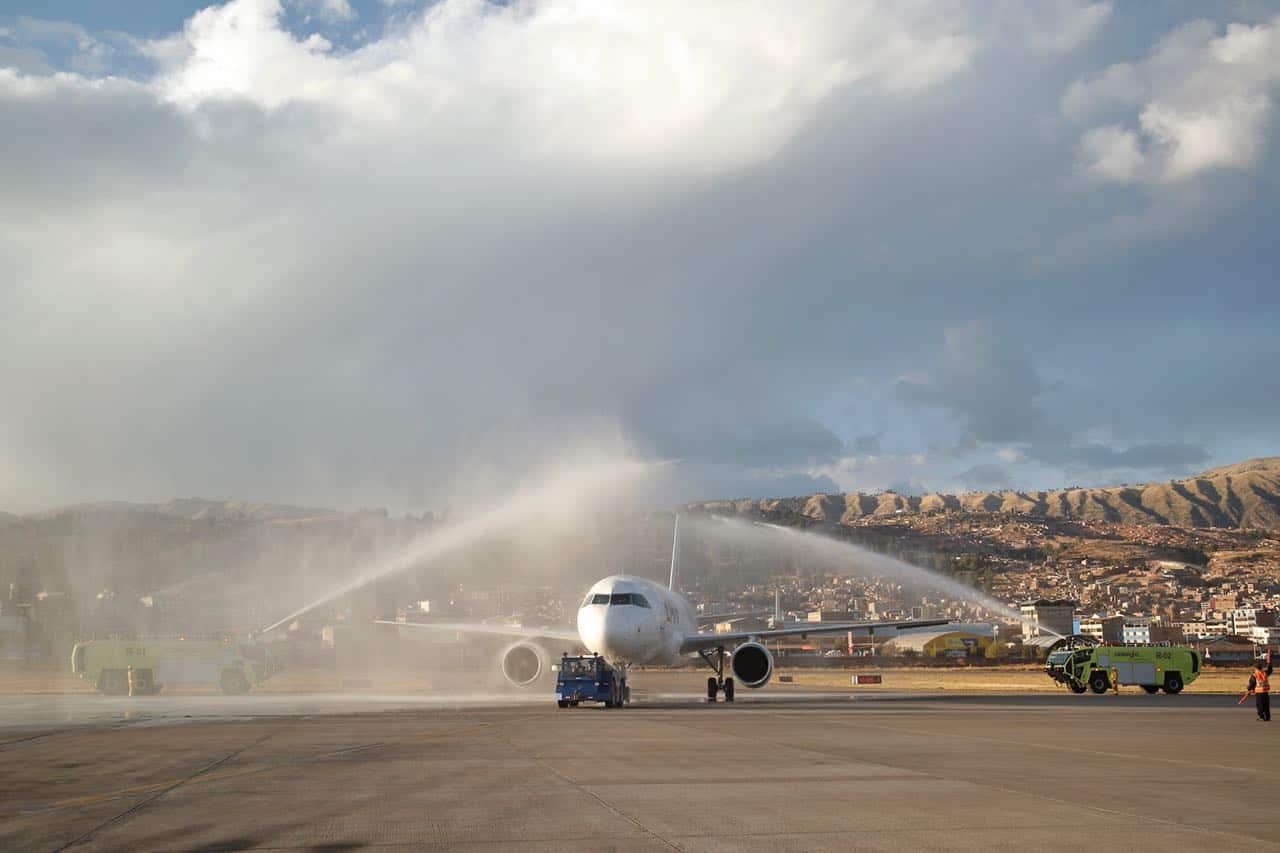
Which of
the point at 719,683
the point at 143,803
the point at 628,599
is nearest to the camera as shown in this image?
the point at 143,803

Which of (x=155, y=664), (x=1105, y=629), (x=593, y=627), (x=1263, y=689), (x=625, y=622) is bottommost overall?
(x=1105, y=629)

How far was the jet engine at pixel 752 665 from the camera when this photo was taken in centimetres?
4956

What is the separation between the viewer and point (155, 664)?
61.4 m

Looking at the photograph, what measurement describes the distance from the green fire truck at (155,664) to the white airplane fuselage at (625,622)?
2640 cm

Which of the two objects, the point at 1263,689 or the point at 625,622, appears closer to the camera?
the point at 1263,689

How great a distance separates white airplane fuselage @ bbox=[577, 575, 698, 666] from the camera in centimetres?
4525

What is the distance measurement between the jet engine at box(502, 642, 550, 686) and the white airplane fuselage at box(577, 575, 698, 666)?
469cm

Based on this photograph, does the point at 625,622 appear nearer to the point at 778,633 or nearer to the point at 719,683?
the point at 778,633

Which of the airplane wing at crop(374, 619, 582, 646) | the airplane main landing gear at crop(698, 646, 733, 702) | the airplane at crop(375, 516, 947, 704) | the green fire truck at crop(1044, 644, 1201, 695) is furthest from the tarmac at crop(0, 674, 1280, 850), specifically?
the green fire truck at crop(1044, 644, 1201, 695)

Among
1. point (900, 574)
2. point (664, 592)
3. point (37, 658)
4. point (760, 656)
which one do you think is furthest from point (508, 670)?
point (37, 658)

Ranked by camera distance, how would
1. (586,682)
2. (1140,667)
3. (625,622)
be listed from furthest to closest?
(1140,667), (625,622), (586,682)

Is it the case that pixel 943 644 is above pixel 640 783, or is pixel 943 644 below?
below

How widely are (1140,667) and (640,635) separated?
2885 cm

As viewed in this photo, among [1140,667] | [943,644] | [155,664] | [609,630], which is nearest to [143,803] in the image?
[609,630]
